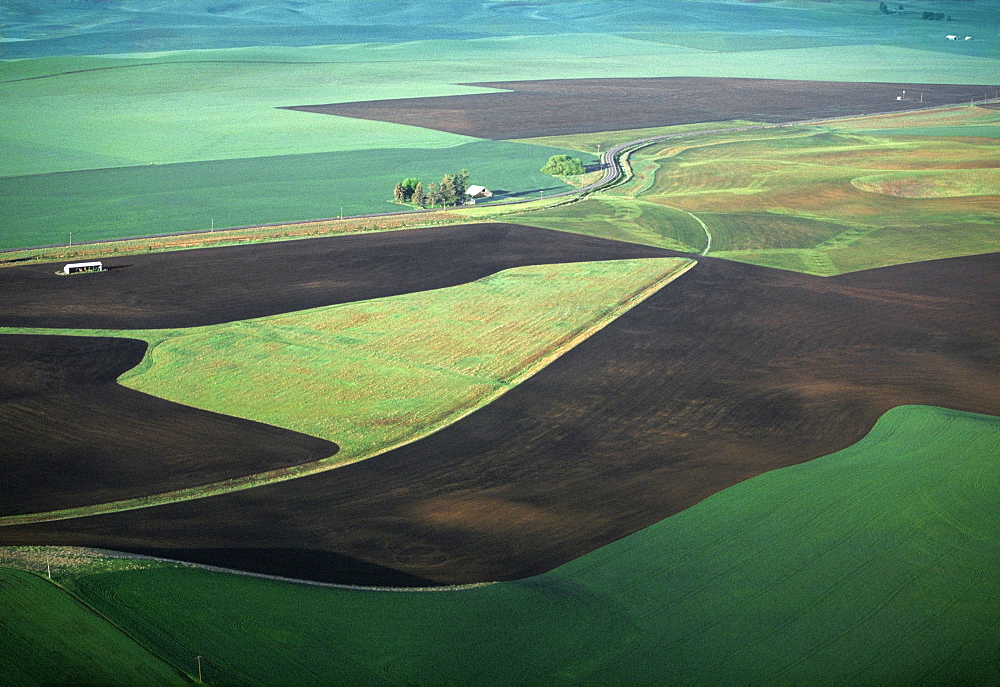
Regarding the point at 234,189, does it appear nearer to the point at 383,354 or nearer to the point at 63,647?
the point at 383,354

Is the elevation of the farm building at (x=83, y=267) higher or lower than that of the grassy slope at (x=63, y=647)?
higher

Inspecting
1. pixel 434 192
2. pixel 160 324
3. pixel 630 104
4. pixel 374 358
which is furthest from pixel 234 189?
pixel 630 104

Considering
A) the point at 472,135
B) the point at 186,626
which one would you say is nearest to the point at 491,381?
the point at 186,626

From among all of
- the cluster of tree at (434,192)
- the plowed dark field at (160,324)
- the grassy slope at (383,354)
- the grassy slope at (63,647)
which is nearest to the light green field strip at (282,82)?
the cluster of tree at (434,192)

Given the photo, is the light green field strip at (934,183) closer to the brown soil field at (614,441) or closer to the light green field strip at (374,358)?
the brown soil field at (614,441)

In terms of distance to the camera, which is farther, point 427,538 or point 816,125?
point 816,125

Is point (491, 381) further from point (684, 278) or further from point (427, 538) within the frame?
point (684, 278)
